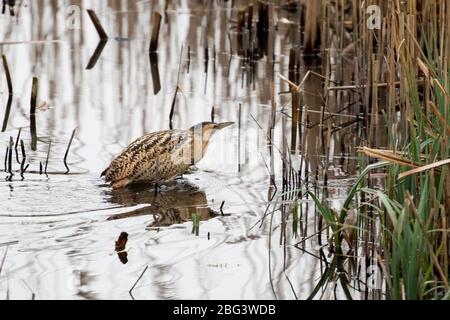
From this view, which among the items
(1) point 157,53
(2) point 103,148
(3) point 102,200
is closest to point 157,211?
(3) point 102,200

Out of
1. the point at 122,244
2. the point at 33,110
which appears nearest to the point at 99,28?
the point at 33,110

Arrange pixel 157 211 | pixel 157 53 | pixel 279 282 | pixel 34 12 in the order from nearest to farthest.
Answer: pixel 279 282
pixel 157 211
pixel 157 53
pixel 34 12

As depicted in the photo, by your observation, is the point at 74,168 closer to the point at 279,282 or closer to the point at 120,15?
the point at 279,282

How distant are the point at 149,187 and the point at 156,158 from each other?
0.90 ft

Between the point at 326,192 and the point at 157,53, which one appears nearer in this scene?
the point at 326,192

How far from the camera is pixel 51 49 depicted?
10672mm

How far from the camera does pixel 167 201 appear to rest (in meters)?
6.34

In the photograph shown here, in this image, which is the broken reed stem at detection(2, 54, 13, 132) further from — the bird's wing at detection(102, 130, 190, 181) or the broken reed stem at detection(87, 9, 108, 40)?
the broken reed stem at detection(87, 9, 108, 40)

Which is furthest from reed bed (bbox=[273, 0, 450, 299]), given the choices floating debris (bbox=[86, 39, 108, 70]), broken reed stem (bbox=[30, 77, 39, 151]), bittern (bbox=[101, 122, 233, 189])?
floating debris (bbox=[86, 39, 108, 70])

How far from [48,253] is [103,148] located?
7.76ft

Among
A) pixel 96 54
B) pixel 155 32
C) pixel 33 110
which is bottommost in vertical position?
pixel 33 110

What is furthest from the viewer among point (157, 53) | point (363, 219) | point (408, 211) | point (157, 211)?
point (157, 53)

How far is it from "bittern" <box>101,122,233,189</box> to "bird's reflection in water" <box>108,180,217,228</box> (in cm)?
8

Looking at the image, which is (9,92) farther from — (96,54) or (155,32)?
(155,32)
